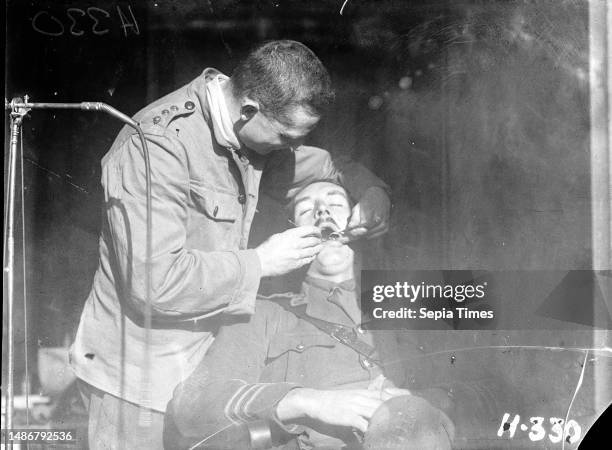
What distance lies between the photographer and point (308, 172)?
3328 millimetres

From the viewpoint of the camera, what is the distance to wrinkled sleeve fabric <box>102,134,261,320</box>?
10.6 feet

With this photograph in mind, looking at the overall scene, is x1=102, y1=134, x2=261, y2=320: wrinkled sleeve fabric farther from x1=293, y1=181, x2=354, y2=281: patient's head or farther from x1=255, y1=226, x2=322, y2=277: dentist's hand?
x1=293, y1=181, x2=354, y2=281: patient's head

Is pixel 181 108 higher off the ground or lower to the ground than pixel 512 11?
lower

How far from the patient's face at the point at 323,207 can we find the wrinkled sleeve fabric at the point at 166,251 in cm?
29

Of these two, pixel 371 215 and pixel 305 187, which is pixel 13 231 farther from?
pixel 371 215

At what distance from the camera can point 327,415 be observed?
3.24 m

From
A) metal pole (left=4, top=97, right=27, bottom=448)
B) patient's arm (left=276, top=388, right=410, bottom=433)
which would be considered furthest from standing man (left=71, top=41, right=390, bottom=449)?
patient's arm (left=276, top=388, right=410, bottom=433)

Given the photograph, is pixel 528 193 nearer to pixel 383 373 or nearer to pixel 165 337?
pixel 383 373

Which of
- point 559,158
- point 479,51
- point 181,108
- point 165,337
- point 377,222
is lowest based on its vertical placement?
point 165,337

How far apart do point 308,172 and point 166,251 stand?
661mm

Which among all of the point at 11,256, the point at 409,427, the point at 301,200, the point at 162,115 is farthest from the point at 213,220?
the point at 409,427

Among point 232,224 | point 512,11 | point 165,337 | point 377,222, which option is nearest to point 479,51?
point 512,11

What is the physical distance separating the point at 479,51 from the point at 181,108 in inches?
49.1

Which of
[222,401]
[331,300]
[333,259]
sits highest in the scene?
[333,259]
